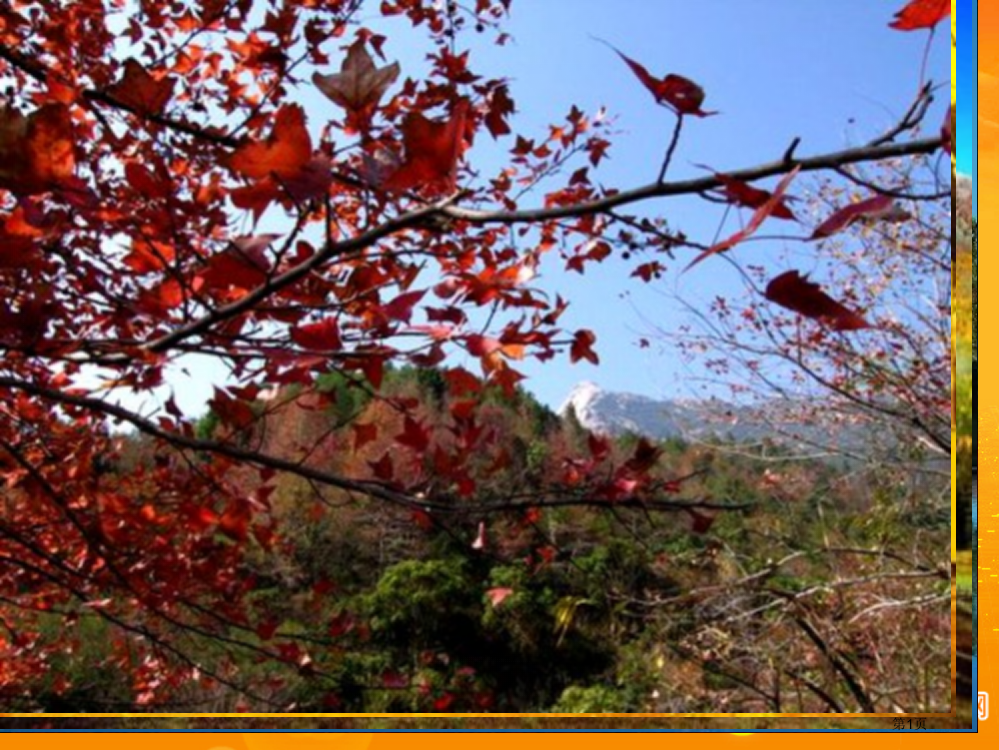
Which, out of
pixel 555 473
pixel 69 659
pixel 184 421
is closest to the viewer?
pixel 184 421

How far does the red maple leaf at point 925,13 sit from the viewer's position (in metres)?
0.57

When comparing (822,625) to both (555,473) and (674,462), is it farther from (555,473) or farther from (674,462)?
(674,462)

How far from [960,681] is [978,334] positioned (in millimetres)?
737

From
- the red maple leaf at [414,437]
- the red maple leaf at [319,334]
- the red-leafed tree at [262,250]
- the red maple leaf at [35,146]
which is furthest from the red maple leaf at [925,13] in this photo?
the red maple leaf at [414,437]

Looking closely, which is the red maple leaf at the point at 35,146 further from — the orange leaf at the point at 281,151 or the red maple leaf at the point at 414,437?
the red maple leaf at the point at 414,437

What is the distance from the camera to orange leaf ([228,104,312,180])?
503 millimetres

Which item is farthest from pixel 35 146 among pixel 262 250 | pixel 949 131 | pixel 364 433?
pixel 364 433

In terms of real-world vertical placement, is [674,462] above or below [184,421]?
above

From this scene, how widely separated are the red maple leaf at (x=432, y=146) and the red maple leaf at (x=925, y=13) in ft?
1.10

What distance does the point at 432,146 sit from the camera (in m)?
0.54

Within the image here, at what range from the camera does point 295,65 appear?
5.56 ft

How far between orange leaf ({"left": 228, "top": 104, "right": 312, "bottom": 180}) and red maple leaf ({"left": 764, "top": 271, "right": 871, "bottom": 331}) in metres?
0.33

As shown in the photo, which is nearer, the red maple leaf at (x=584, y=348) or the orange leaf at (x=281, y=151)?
the orange leaf at (x=281, y=151)

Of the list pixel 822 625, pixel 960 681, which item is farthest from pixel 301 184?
pixel 822 625
